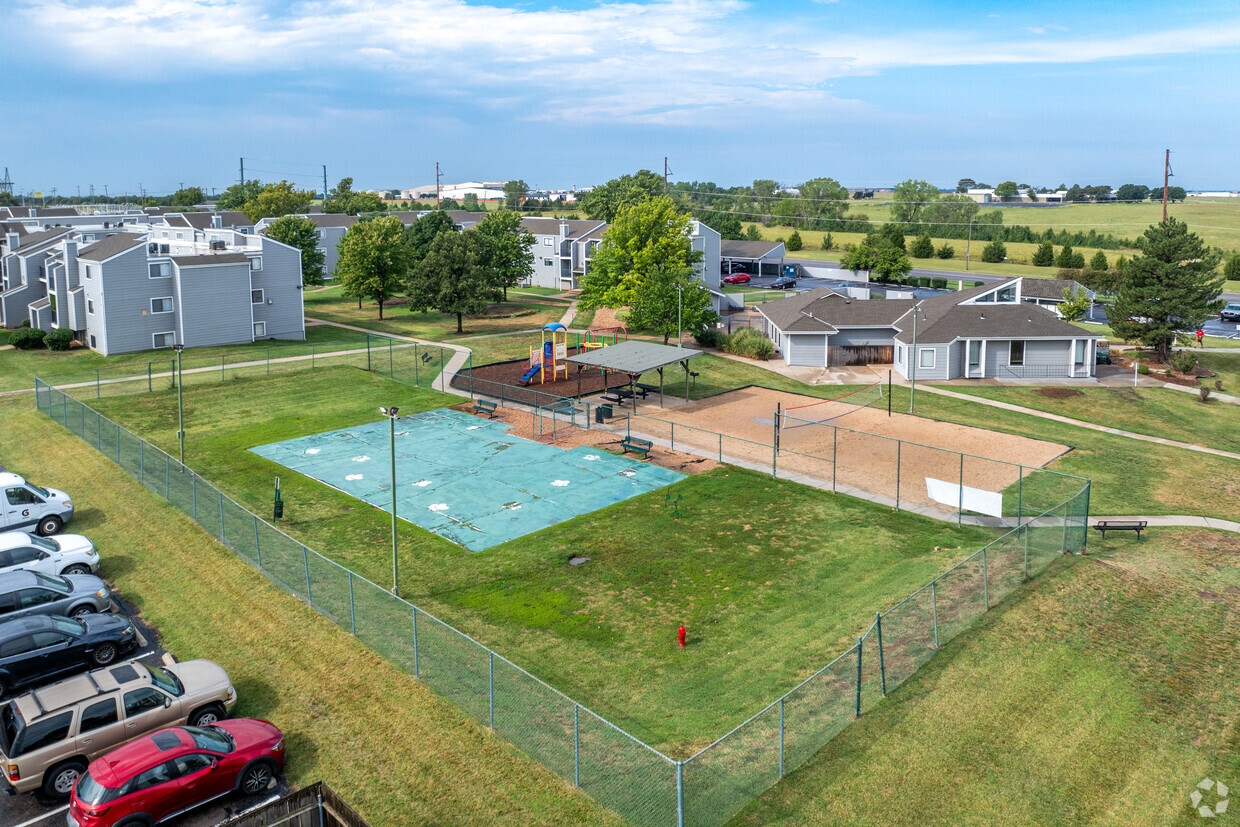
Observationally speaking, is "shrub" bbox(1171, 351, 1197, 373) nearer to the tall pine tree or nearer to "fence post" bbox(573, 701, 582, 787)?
the tall pine tree

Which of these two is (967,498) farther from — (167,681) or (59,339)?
(59,339)

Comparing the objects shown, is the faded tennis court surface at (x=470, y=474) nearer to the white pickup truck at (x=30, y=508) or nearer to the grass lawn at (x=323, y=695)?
the grass lawn at (x=323, y=695)

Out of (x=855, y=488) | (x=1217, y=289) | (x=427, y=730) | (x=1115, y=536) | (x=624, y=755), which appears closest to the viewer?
(x=624, y=755)

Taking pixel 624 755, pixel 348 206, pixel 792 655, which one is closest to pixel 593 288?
pixel 792 655

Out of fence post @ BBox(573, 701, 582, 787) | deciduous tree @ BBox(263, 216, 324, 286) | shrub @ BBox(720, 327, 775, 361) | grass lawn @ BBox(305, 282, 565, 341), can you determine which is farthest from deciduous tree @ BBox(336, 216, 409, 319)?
fence post @ BBox(573, 701, 582, 787)

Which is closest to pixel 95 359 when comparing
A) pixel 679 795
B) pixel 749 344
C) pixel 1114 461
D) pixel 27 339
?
pixel 27 339

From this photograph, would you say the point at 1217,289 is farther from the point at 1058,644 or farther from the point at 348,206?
the point at 348,206

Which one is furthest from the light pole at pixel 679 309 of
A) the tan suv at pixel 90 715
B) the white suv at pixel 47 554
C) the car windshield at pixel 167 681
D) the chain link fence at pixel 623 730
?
the car windshield at pixel 167 681
